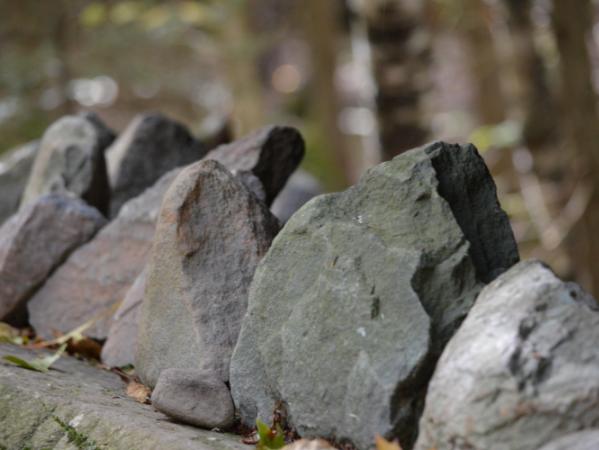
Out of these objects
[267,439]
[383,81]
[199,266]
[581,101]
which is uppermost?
[383,81]

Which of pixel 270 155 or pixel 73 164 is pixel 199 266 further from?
pixel 73 164

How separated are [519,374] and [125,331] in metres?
1.79

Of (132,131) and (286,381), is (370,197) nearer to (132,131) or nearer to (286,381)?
(286,381)

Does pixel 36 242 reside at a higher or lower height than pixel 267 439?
higher

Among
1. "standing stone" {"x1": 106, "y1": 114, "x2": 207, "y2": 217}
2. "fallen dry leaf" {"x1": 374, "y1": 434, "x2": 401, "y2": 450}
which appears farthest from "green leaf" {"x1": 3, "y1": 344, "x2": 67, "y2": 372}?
"standing stone" {"x1": 106, "y1": 114, "x2": 207, "y2": 217}

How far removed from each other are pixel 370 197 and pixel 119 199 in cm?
230

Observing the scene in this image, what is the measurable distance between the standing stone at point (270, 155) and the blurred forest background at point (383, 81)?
2591 millimetres

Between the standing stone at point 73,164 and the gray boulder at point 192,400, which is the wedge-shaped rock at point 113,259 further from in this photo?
the gray boulder at point 192,400

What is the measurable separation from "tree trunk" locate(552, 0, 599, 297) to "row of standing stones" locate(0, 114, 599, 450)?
10.7 feet

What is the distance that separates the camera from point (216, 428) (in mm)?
2576

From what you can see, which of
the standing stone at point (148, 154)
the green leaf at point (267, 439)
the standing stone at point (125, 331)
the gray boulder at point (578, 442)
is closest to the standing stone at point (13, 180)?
the standing stone at point (148, 154)

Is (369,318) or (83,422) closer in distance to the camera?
(369,318)

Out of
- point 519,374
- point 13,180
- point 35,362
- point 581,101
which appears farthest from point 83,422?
point 581,101

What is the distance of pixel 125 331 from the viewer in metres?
3.36
